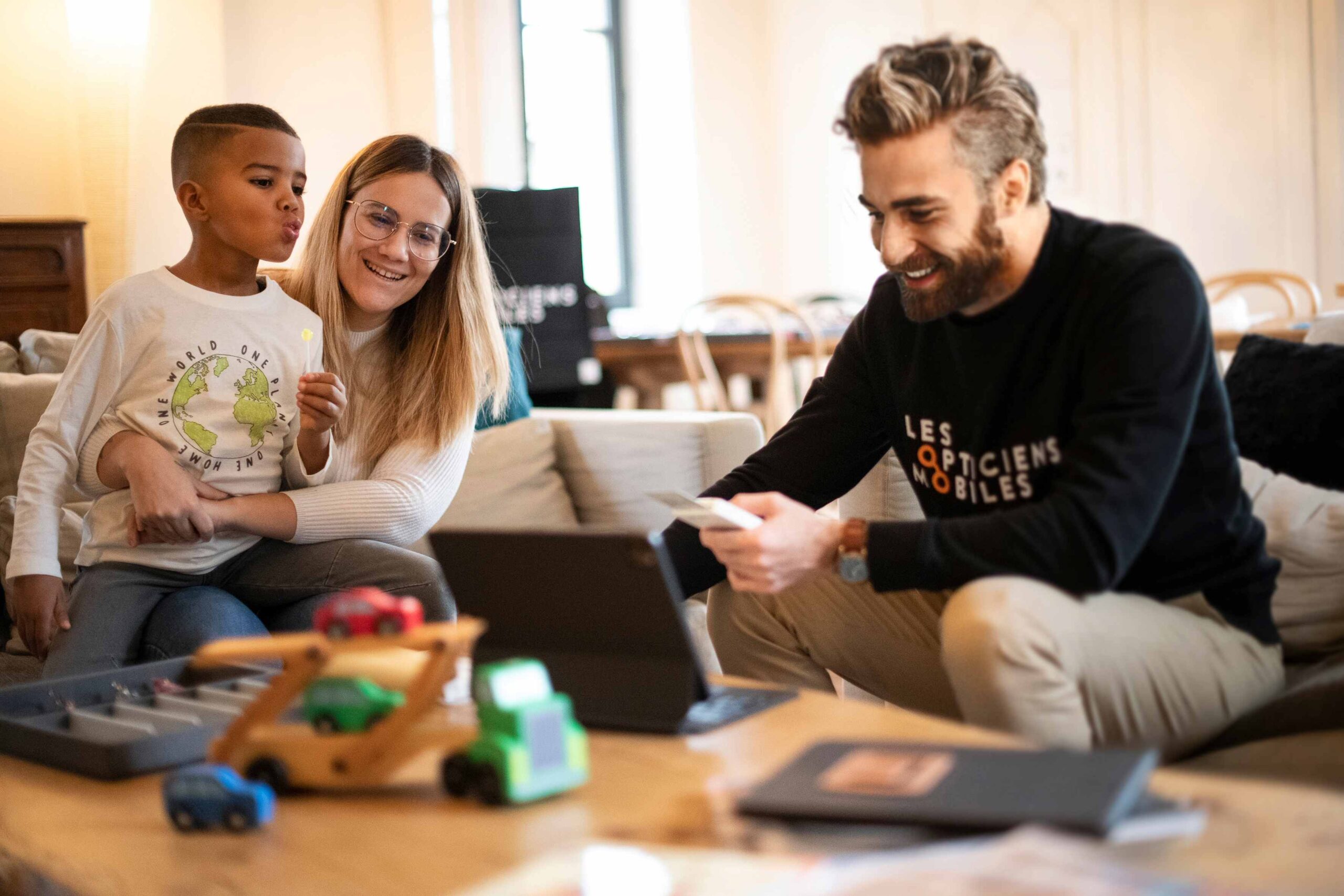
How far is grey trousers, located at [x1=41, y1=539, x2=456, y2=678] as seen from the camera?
1.70 m

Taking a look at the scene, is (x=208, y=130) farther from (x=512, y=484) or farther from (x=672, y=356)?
(x=672, y=356)

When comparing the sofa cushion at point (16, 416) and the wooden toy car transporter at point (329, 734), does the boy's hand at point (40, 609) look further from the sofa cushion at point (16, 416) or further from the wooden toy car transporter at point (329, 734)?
the wooden toy car transporter at point (329, 734)

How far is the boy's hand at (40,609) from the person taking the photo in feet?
5.61

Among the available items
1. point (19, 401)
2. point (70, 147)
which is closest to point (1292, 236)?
point (70, 147)

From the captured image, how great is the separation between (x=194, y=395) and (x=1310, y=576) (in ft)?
4.73

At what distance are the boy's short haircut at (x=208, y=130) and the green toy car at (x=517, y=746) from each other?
119 centimetres

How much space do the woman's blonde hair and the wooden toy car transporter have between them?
1002 mm

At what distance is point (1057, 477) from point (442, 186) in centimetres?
111

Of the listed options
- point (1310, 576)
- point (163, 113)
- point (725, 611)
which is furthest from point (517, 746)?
point (163, 113)

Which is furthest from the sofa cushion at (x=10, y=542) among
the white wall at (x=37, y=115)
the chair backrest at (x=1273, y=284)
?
the chair backrest at (x=1273, y=284)

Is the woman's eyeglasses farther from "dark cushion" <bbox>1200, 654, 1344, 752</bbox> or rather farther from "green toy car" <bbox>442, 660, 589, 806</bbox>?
"dark cushion" <bbox>1200, 654, 1344, 752</bbox>

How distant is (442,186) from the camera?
6.79ft

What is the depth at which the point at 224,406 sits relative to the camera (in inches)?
71.6

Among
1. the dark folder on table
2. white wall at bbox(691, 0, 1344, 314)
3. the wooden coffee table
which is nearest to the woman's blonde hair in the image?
the wooden coffee table
